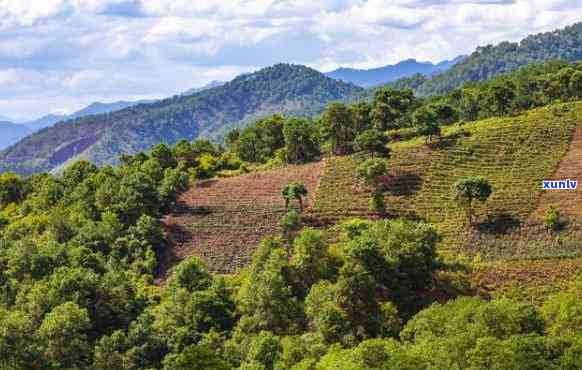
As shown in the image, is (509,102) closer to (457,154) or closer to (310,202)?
(457,154)

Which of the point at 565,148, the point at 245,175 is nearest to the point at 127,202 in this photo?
the point at 245,175

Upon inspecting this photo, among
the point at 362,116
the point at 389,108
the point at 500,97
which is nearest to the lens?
the point at 500,97

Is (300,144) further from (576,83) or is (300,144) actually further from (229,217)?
(576,83)

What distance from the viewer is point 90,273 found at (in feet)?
221

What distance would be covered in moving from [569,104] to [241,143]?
52734 millimetres

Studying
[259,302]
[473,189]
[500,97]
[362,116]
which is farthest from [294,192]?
[500,97]

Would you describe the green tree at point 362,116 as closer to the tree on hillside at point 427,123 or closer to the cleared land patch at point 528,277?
the tree on hillside at point 427,123

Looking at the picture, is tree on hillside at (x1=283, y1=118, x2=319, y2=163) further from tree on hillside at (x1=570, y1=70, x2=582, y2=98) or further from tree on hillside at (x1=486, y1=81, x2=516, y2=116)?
tree on hillside at (x1=570, y1=70, x2=582, y2=98)

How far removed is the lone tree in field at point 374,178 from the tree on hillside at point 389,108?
26.5 metres

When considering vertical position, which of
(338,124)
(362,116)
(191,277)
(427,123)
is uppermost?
(362,116)

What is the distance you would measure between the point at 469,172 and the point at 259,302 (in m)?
36.8

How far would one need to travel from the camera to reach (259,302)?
59.9 metres

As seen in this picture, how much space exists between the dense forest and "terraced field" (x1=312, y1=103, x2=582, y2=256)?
3218 mm

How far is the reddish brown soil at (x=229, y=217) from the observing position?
254 ft
